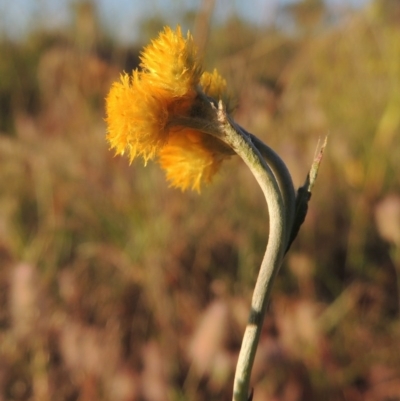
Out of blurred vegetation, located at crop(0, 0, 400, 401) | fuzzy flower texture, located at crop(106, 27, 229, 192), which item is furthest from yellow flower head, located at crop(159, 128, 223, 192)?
blurred vegetation, located at crop(0, 0, 400, 401)

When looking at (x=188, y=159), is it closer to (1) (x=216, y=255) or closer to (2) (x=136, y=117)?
(2) (x=136, y=117)

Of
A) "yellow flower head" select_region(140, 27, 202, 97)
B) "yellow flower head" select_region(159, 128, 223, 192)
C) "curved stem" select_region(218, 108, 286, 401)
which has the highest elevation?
"yellow flower head" select_region(140, 27, 202, 97)

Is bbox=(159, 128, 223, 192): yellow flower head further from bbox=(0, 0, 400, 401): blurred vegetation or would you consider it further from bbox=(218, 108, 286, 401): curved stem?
bbox=(0, 0, 400, 401): blurred vegetation

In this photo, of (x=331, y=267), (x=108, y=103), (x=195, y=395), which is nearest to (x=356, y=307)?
(x=331, y=267)

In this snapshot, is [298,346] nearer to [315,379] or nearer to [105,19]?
[315,379]

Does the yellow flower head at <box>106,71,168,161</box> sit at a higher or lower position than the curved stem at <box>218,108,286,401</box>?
higher

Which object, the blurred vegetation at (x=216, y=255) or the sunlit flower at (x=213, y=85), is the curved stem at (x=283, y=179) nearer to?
the sunlit flower at (x=213, y=85)

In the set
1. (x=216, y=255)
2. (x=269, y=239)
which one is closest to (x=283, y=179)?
(x=269, y=239)
